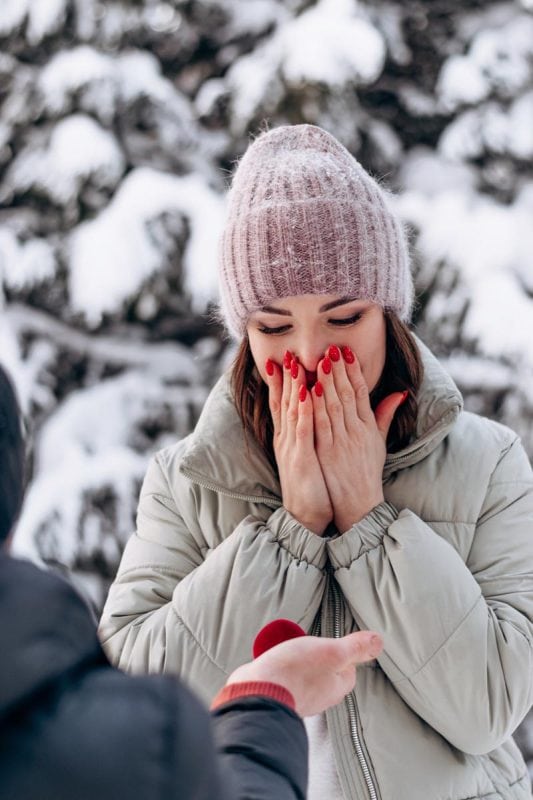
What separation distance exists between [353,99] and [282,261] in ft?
6.11

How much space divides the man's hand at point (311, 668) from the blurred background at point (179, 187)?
2.01m

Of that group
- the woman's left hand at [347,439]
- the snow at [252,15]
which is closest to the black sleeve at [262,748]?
the woman's left hand at [347,439]

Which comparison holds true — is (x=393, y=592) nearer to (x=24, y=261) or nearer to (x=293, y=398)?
(x=293, y=398)

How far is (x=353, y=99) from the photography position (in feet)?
10.3

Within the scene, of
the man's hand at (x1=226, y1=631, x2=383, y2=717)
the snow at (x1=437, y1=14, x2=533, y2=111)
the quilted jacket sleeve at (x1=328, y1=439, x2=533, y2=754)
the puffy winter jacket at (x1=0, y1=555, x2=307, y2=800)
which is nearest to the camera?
the puffy winter jacket at (x1=0, y1=555, x2=307, y2=800)

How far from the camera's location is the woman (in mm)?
1349

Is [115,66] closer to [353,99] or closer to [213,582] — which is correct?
[353,99]

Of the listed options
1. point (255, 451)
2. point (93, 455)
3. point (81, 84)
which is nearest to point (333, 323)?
point (255, 451)

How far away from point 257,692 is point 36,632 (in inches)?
11.2

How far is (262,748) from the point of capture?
782 mm

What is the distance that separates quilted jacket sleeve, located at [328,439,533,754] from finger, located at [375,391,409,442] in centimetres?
16

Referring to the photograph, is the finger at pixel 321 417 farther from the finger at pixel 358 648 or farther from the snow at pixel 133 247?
the snow at pixel 133 247

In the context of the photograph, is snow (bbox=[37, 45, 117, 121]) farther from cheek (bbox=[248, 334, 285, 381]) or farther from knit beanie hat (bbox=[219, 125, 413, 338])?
cheek (bbox=[248, 334, 285, 381])

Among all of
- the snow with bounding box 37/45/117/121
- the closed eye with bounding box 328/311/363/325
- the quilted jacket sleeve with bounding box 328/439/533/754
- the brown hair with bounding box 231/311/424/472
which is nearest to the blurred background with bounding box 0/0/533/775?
the snow with bounding box 37/45/117/121
